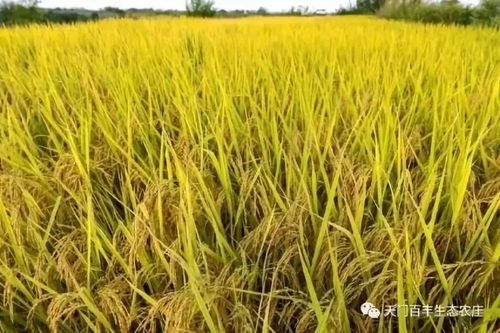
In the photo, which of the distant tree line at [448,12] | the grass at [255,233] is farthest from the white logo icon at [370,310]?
the distant tree line at [448,12]

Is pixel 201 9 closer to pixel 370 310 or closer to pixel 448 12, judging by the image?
pixel 448 12

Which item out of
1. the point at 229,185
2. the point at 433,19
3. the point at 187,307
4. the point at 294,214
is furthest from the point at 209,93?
the point at 433,19

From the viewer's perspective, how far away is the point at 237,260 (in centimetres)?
64

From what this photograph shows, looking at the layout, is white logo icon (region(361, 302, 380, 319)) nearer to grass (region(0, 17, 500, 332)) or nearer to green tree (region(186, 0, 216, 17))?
grass (region(0, 17, 500, 332))

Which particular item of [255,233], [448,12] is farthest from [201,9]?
[255,233]

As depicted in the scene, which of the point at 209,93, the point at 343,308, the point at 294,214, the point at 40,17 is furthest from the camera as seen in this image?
the point at 40,17

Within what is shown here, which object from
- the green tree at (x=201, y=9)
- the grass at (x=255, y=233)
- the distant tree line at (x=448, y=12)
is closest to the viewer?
the grass at (x=255, y=233)

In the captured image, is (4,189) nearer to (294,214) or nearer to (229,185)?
(229,185)

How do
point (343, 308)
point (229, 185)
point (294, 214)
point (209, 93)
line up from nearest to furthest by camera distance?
point (343, 308) < point (294, 214) < point (229, 185) < point (209, 93)

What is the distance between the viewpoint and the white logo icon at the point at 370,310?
21.7 inches

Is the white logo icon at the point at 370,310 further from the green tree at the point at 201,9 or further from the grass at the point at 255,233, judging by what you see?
the green tree at the point at 201,9

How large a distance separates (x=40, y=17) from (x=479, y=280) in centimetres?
1021

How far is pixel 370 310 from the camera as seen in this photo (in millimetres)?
552

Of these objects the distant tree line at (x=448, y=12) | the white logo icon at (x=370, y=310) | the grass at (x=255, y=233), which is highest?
the distant tree line at (x=448, y=12)
